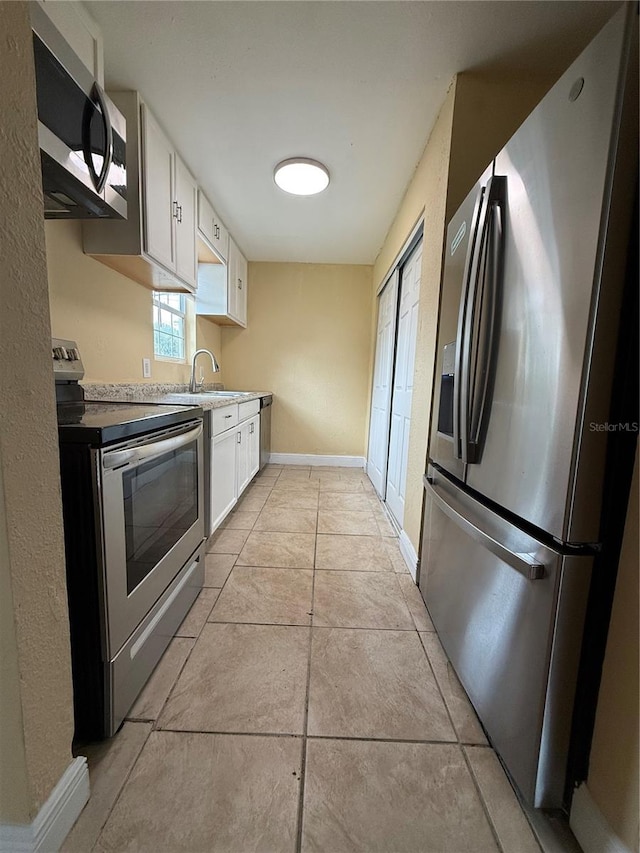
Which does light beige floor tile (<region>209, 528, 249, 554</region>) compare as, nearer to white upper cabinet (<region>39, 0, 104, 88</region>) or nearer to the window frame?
the window frame

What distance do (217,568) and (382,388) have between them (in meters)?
2.28

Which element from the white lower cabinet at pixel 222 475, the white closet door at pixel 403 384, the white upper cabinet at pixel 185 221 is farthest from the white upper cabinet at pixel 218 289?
the white closet door at pixel 403 384

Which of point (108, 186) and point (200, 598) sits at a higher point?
point (108, 186)

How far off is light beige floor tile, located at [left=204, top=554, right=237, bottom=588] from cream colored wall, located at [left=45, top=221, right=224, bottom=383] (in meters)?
1.23

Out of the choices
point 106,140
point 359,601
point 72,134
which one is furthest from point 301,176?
point 359,601

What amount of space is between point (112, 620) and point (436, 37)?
242 cm

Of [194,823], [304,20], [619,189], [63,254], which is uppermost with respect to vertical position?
[304,20]

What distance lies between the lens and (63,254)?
162 cm

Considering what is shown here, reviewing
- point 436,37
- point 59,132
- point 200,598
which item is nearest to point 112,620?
point 200,598

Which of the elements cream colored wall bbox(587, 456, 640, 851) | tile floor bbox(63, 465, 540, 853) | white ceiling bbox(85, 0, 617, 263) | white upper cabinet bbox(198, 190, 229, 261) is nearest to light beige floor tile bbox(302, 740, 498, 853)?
tile floor bbox(63, 465, 540, 853)

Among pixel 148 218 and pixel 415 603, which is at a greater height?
pixel 148 218

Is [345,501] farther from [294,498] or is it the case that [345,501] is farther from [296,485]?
[296,485]

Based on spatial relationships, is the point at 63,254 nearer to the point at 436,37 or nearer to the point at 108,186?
the point at 108,186

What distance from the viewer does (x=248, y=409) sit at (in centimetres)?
305
